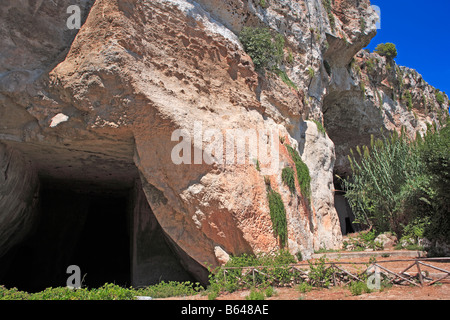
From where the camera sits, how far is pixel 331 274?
6.80 m

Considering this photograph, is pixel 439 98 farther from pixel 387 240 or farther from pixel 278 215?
pixel 278 215

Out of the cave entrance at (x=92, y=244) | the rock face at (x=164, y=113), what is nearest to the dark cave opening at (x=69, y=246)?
the cave entrance at (x=92, y=244)

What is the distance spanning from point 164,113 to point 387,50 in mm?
18423

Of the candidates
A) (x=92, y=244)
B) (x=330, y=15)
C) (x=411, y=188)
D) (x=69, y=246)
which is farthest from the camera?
(x=92, y=244)

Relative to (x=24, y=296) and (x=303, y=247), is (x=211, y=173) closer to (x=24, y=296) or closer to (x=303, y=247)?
(x=303, y=247)

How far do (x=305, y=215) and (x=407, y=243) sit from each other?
420 cm

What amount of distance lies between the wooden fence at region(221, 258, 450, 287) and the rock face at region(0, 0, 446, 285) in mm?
983

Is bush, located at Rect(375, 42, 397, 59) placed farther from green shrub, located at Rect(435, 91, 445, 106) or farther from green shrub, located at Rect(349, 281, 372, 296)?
green shrub, located at Rect(349, 281, 372, 296)

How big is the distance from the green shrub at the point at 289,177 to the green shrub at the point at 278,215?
81cm

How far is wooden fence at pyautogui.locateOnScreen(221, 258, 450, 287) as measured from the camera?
6.27 m

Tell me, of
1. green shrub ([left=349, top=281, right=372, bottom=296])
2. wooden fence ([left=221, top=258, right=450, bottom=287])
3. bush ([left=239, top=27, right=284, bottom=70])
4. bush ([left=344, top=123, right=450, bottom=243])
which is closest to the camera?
green shrub ([left=349, top=281, right=372, bottom=296])

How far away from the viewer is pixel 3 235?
1024 centimetres

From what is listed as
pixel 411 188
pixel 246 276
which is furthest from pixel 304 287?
pixel 411 188

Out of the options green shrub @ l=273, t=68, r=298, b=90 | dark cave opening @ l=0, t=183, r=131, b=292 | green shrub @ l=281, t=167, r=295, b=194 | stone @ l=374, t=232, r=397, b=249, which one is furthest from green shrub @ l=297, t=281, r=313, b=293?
dark cave opening @ l=0, t=183, r=131, b=292
